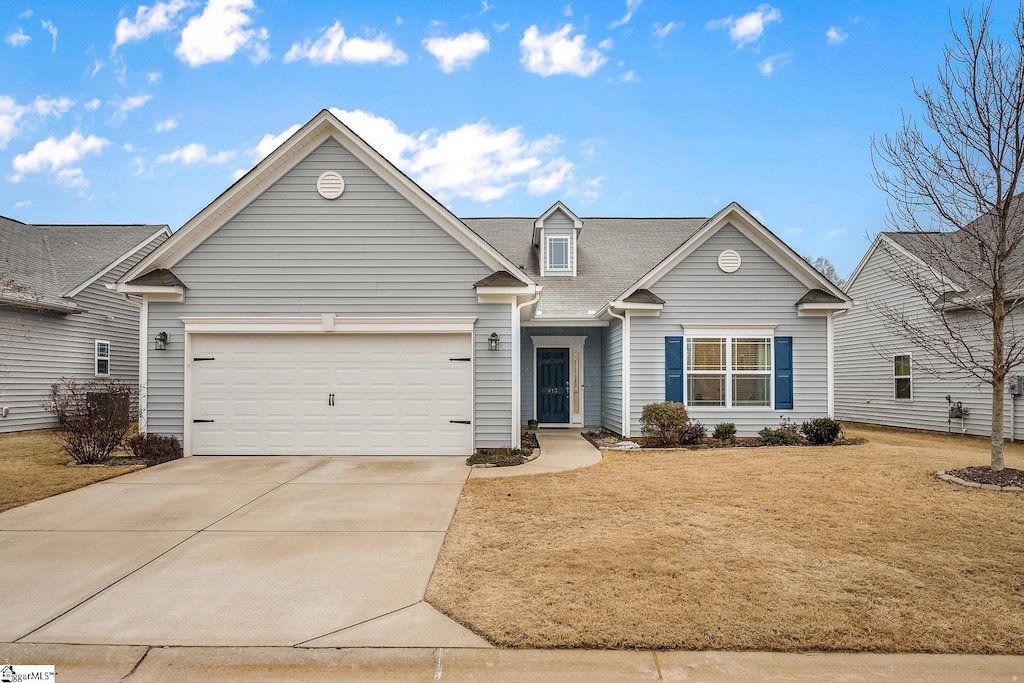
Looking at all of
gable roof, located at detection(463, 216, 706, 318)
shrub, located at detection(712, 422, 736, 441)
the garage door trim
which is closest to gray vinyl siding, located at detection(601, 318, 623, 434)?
gable roof, located at detection(463, 216, 706, 318)

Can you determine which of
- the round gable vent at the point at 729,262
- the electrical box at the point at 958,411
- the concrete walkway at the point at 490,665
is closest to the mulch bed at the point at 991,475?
the concrete walkway at the point at 490,665

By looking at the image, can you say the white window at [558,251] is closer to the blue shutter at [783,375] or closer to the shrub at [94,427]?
the blue shutter at [783,375]

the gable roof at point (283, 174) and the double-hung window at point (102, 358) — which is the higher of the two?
the gable roof at point (283, 174)

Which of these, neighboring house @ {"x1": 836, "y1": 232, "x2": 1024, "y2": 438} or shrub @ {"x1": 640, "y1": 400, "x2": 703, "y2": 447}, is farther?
neighboring house @ {"x1": 836, "y1": 232, "x2": 1024, "y2": 438}

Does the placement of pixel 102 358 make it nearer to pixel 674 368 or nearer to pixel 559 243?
pixel 559 243

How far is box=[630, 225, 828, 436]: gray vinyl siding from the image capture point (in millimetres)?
13586

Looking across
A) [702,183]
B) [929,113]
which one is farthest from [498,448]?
[702,183]

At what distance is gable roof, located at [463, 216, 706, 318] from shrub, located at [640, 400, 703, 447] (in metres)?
3.57

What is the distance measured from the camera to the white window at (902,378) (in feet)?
55.2

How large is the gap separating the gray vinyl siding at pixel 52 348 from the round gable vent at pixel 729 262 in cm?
1649

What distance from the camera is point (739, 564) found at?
4.86 metres

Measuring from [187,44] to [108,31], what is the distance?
8.61 feet

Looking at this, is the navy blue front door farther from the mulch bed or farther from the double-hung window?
the double-hung window

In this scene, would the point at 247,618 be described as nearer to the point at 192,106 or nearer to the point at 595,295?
the point at 595,295
